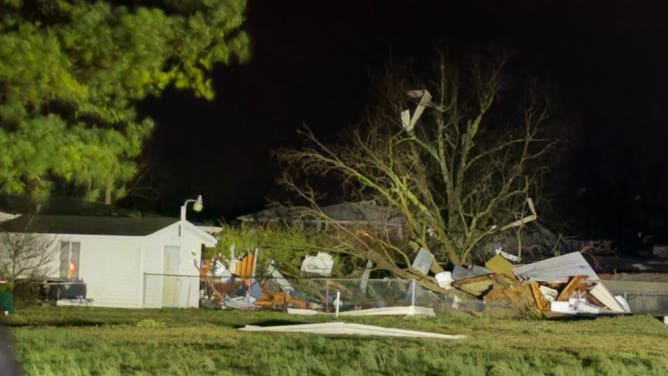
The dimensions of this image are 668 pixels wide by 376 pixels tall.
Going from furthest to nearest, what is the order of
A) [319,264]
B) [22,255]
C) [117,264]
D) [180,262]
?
[319,264] < [180,262] < [117,264] < [22,255]

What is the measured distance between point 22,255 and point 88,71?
68.8ft

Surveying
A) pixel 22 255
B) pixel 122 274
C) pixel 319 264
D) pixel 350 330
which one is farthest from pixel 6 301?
pixel 319 264

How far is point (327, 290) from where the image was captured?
33281mm

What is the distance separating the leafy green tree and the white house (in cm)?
2116

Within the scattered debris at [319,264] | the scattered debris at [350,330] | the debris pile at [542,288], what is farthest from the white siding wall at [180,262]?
the scattered debris at [350,330]

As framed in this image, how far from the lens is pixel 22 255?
1262 inches

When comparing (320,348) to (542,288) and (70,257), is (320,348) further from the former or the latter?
(70,257)

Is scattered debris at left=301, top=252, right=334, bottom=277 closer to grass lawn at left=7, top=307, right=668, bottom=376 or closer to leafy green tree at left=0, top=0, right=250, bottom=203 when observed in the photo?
grass lawn at left=7, top=307, right=668, bottom=376

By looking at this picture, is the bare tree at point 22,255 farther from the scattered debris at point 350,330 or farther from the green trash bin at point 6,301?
the scattered debris at point 350,330

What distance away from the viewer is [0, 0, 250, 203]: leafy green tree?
11.6 metres

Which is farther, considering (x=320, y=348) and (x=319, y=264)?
(x=319, y=264)

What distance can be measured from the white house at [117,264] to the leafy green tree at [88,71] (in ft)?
69.4

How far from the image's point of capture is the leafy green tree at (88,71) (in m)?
11.6

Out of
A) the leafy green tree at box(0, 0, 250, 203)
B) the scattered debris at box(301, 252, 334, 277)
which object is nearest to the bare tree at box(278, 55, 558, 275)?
the scattered debris at box(301, 252, 334, 277)
